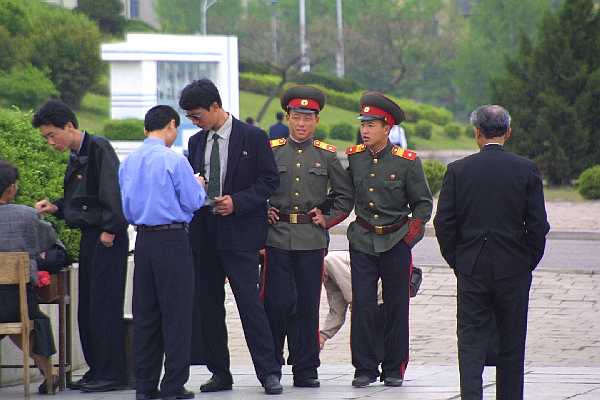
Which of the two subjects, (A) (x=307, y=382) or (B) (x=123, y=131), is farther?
(B) (x=123, y=131)

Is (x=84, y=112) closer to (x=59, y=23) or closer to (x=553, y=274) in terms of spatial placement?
(x=59, y=23)

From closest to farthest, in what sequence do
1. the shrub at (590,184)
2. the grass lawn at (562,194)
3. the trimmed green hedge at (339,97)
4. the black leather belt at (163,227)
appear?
the black leather belt at (163,227) → the shrub at (590,184) → the grass lawn at (562,194) → the trimmed green hedge at (339,97)

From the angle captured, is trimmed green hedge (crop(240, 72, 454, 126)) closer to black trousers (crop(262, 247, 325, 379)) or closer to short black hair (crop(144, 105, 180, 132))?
black trousers (crop(262, 247, 325, 379))

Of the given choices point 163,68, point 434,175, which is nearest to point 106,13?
point 163,68

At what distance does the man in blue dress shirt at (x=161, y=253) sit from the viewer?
26.2 feet

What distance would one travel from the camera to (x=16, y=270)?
26.0ft

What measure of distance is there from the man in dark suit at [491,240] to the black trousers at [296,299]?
1.51 metres

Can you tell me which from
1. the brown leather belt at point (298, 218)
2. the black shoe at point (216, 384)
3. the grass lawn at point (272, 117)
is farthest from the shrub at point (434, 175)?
the grass lawn at point (272, 117)

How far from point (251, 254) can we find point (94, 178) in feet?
3.70

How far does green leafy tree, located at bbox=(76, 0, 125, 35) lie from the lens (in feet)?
212

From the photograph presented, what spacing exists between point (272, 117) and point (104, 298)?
50371mm

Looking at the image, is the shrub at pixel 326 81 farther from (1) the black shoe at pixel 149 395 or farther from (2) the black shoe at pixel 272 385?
(1) the black shoe at pixel 149 395

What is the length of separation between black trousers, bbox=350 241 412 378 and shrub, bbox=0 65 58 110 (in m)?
39.6

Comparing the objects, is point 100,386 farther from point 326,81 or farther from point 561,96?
point 326,81
